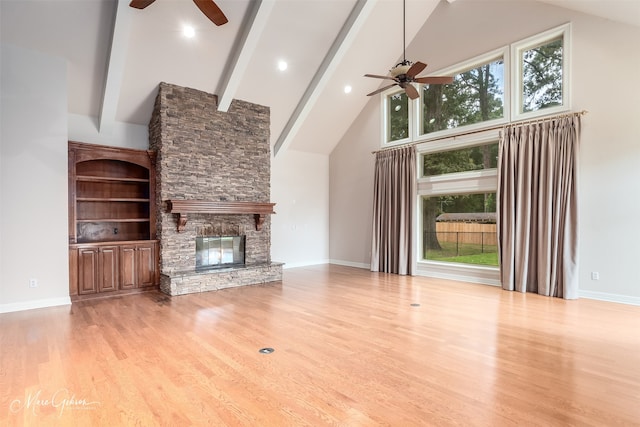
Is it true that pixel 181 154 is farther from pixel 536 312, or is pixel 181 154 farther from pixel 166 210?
pixel 536 312

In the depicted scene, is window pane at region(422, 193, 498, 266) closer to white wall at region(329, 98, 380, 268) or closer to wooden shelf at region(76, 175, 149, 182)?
white wall at region(329, 98, 380, 268)

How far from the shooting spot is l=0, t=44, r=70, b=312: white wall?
15.1 ft

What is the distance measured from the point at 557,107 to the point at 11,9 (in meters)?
7.93

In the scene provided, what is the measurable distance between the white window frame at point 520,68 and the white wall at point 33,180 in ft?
23.9

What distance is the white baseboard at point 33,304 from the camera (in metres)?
4.59

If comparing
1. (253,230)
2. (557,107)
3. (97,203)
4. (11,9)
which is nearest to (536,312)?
(557,107)

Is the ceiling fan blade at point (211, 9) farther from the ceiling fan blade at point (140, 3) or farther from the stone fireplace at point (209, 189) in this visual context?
the stone fireplace at point (209, 189)

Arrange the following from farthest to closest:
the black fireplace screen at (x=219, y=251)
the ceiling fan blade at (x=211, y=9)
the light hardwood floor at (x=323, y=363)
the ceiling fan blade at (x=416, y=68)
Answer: the black fireplace screen at (x=219, y=251) → the ceiling fan blade at (x=416, y=68) → the ceiling fan blade at (x=211, y=9) → the light hardwood floor at (x=323, y=363)

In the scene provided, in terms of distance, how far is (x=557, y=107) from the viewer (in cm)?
543

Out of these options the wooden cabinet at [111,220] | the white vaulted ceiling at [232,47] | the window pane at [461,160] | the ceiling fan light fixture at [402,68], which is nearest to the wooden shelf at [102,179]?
the wooden cabinet at [111,220]

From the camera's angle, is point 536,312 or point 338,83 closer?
point 536,312

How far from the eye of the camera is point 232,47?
227 inches

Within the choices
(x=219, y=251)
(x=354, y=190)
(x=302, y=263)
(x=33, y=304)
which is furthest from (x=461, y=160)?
(x=33, y=304)

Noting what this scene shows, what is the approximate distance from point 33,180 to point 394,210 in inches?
252
